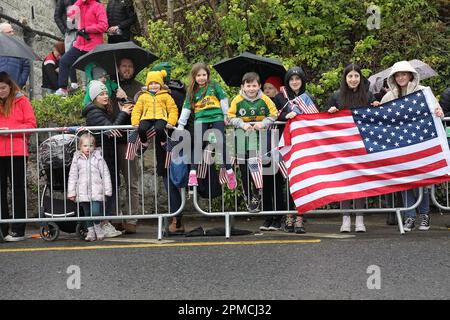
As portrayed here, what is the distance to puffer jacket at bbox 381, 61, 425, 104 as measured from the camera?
11227 millimetres

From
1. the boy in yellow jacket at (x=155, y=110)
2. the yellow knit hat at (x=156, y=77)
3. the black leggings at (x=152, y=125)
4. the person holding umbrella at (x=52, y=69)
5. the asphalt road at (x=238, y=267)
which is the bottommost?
the asphalt road at (x=238, y=267)

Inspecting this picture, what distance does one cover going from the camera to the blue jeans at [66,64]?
53.5 ft

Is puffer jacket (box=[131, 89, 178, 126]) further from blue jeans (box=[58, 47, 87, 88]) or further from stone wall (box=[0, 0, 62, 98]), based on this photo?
stone wall (box=[0, 0, 62, 98])

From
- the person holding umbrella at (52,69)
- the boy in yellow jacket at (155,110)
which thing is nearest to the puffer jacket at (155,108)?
the boy in yellow jacket at (155,110)

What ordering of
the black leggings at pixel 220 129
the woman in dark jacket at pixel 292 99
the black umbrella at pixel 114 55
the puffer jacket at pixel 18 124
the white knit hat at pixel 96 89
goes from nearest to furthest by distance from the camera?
the black leggings at pixel 220 129 < the woman in dark jacket at pixel 292 99 < the puffer jacket at pixel 18 124 < the white knit hat at pixel 96 89 < the black umbrella at pixel 114 55

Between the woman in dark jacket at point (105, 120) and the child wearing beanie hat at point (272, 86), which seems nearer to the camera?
the woman in dark jacket at point (105, 120)

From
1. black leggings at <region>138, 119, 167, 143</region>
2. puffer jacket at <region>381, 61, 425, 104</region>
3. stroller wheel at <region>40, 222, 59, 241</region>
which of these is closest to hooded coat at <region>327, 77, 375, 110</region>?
puffer jacket at <region>381, 61, 425, 104</region>

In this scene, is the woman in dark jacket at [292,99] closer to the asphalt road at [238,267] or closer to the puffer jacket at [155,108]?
the asphalt road at [238,267]

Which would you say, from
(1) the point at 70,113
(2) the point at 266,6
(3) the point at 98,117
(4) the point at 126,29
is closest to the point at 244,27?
(2) the point at 266,6

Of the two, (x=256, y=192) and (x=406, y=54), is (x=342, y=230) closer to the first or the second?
(x=256, y=192)

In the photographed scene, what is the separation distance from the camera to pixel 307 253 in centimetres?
918

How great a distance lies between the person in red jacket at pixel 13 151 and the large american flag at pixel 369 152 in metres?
3.20

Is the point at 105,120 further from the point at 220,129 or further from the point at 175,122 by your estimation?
the point at 220,129

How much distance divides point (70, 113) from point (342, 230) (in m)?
5.33
